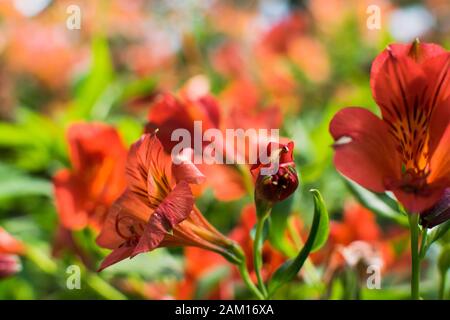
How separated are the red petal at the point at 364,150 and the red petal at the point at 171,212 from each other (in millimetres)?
117

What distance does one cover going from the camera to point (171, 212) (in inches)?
21.5

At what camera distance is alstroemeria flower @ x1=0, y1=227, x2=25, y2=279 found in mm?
758

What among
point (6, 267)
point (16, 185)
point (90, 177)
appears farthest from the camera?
point (16, 185)

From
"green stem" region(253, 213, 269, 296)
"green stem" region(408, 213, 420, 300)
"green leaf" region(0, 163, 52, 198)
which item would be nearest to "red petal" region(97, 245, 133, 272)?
"green stem" region(253, 213, 269, 296)

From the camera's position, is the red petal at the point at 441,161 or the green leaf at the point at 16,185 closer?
the red petal at the point at 441,161

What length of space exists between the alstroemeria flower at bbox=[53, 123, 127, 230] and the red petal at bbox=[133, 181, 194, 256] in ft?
0.89

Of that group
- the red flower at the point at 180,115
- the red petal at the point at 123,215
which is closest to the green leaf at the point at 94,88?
the red flower at the point at 180,115

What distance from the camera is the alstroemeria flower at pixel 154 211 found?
54cm

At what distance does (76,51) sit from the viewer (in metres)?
2.17

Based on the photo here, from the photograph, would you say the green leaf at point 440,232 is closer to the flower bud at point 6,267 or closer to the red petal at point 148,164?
the red petal at point 148,164

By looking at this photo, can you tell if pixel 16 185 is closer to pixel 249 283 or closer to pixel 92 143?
pixel 92 143

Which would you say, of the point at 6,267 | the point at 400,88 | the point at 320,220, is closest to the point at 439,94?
the point at 400,88

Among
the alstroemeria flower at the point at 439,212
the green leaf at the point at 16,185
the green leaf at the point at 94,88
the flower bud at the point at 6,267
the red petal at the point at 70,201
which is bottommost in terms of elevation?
the flower bud at the point at 6,267

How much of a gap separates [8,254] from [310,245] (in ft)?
1.29
